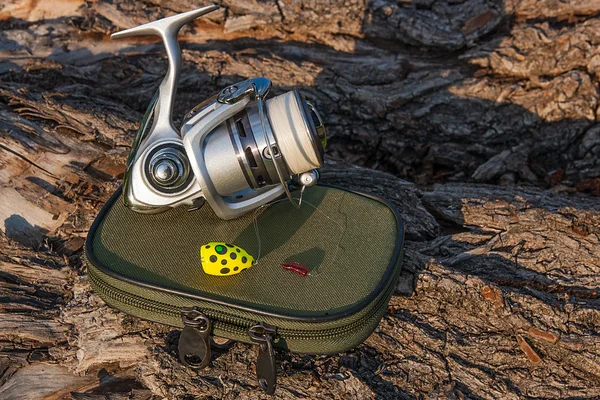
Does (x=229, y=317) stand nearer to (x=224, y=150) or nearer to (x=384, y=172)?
(x=224, y=150)

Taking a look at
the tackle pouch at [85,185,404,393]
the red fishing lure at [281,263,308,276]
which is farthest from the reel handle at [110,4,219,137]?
the red fishing lure at [281,263,308,276]

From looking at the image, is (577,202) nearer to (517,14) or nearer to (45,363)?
(517,14)

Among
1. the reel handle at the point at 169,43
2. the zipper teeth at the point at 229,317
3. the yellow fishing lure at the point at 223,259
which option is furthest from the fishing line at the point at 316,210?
the reel handle at the point at 169,43

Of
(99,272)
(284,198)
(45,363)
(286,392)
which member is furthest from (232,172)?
(45,363)

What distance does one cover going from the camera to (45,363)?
11.3ft

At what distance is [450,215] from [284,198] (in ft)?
3.91

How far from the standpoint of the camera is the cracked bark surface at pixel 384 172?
3.39 metres

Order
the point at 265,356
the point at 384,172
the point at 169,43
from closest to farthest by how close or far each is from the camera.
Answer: the point at 265,356
the point at 169,43
the point at 384,172

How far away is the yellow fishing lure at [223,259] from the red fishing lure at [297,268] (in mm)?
216

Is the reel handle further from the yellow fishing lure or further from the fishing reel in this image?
the yellow fishing lure

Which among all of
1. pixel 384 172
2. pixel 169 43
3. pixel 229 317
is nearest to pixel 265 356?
pixel 229 317

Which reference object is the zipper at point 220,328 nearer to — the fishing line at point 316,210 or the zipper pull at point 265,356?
the zipper pull at point 265,356

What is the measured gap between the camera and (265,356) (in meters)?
3.21

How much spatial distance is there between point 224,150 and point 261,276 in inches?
28.7
